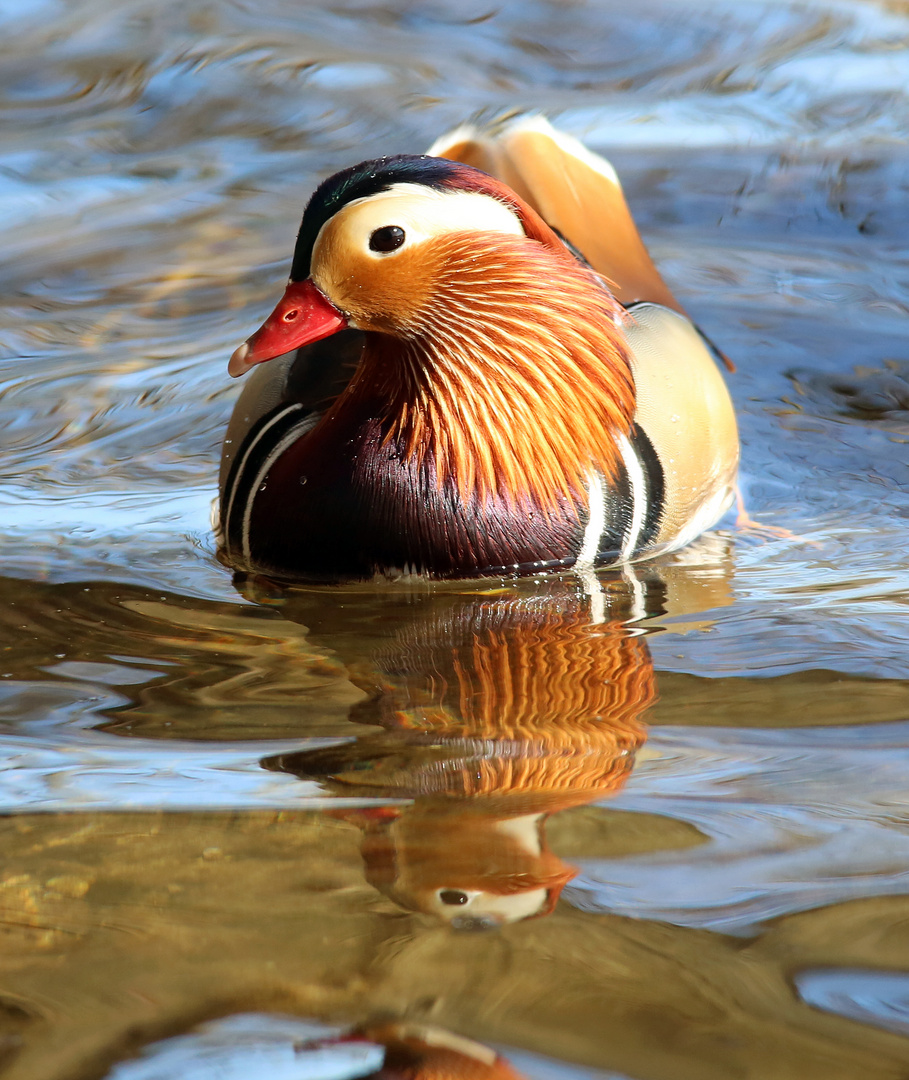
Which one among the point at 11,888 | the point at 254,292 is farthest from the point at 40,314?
the point at 11,888

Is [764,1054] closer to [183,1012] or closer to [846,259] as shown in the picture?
[183,1012]

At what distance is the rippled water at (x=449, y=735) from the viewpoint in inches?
57.9

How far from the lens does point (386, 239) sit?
2885mm

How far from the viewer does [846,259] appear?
536cm

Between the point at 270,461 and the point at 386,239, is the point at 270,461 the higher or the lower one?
the lower one

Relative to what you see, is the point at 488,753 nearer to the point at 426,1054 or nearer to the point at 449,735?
the point at 449,735

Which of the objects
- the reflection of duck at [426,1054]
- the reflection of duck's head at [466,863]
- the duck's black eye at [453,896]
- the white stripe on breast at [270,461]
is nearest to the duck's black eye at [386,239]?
the white stripe on breast at [270,461]

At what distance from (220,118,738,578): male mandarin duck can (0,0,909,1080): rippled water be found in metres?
0.12

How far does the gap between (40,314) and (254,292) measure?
75 cm

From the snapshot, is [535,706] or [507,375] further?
[507,375]

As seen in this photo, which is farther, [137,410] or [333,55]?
[333,55]

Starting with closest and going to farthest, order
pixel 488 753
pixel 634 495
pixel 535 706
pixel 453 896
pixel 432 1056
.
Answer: pixel 432 1056 → pixel 453 896 → pixel 488 753 → pixel 535 706 → pixel 634 495

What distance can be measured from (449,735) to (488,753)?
10 centimetres

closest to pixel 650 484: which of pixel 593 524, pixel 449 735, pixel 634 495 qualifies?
pixel 634 495
